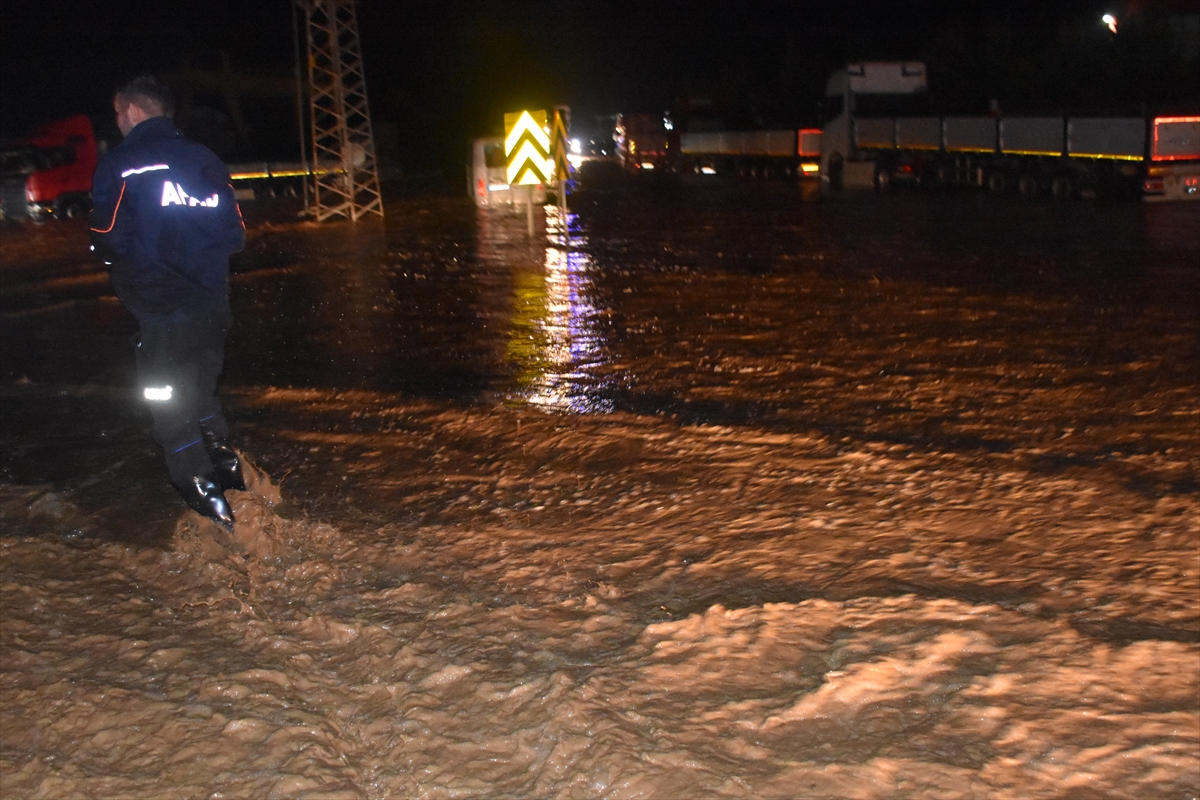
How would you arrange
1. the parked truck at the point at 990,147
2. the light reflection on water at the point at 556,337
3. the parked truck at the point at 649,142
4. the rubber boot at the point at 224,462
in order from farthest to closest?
→ the parked truck at the point at 649,142 → the parked truck at the point at 990,147 → the light reflection on water at the point at 556,337 → the rubber boot at the point at 224,462

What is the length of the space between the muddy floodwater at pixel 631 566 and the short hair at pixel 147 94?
1.82m

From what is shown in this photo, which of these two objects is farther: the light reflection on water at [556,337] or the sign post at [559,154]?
the sign post at [559,154]

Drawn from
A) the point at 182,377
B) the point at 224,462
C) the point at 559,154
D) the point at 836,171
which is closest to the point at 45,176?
the point at 559,154

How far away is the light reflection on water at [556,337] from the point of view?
7.89 m

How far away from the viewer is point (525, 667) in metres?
3.93

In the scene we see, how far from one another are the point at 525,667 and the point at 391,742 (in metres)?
0.59

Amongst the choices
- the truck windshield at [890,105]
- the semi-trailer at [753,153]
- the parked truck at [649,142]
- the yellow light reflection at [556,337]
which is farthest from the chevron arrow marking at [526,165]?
the parked truck at [649,142]

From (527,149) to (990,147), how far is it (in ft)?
46.6

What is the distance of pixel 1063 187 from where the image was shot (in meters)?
25.2

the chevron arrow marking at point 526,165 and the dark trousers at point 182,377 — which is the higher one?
the chevron arrow marking at point 526,165

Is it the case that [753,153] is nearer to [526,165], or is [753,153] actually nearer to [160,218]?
[526,165]

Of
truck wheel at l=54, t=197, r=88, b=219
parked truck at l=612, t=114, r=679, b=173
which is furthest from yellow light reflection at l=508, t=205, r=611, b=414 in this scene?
parked truck at l=612, t=114, r=679, b=173

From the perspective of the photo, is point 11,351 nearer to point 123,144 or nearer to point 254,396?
point 254,396

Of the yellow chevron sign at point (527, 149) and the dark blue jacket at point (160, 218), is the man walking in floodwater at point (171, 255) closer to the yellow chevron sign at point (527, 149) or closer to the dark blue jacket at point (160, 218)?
the dark blue jacket at point (160, 218)
